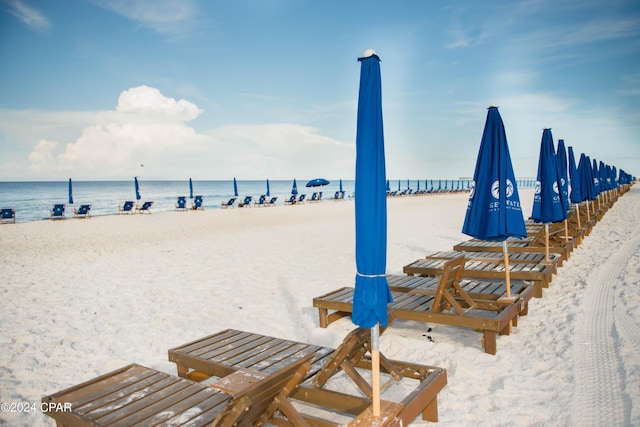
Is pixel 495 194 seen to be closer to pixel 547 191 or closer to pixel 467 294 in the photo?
pixel 467 294

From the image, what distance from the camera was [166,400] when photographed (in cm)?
247

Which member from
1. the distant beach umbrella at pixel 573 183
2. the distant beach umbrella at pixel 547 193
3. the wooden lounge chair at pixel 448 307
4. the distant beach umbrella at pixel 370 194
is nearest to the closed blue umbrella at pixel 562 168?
the distant beach umbrella at pixel 547 193

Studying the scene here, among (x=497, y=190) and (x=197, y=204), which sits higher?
(x=497, y=190)

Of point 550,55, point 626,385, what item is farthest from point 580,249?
point 550,55

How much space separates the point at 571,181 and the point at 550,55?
39.1 feet

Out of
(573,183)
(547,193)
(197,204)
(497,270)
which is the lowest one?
(497,270)

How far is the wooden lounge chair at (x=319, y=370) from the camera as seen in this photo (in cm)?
235

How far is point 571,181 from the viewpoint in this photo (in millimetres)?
10773

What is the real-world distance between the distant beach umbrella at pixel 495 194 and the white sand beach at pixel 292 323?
1.04m

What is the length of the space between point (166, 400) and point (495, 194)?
12.8 feet

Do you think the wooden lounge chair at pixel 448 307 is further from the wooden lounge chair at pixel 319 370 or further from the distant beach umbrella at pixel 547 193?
the distant beach umbrella at pixel 547 193

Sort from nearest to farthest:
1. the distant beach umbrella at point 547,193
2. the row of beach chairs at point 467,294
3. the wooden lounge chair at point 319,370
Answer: the wooden lounge chair at point 319,370, the row of beach chairs at point 467,294, the distant beach umbrella at point 547,193

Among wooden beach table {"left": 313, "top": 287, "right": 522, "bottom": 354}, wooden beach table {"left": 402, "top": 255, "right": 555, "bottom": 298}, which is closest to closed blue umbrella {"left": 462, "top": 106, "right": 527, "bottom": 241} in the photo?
wooden beach table {"left": 313, "top": 287, "right": 522, "bottom": 354}

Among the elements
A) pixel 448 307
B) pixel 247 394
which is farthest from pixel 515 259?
pixel 247 394
